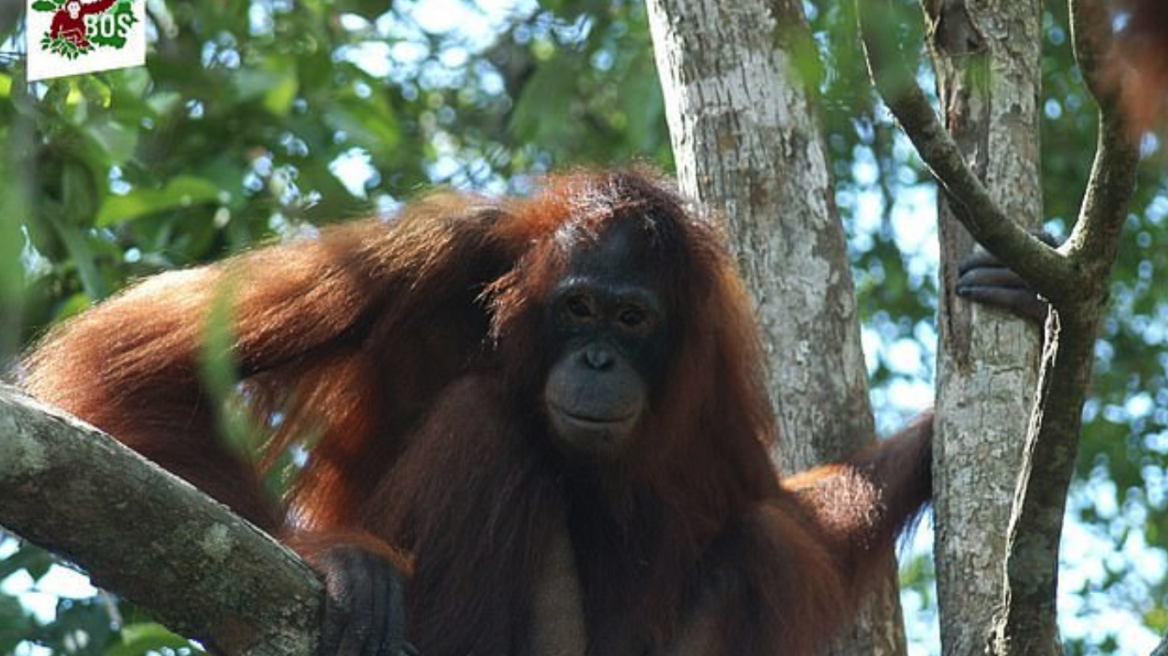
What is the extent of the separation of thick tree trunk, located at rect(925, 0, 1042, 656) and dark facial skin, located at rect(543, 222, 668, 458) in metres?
0.77

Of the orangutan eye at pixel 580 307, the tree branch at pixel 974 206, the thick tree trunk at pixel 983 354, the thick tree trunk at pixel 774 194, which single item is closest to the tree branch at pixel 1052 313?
the tree branch at pixel 974 206

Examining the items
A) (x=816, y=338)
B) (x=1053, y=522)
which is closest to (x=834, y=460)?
(x=816, y=338)

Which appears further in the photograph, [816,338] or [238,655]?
[816,338]

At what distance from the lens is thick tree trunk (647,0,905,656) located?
200 inches

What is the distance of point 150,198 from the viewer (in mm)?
5211

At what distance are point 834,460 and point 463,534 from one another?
1.28m

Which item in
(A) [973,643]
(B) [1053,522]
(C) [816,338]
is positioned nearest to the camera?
(B) [1053,522]

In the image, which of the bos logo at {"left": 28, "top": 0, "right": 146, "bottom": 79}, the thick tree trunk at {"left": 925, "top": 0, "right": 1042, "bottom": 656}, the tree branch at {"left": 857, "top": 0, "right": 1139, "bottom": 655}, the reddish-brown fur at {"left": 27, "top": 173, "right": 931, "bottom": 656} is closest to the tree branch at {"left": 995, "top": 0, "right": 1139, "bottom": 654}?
the tree branch at {"left": 857, "top": 0, "right": 1139, "bottom": 655}

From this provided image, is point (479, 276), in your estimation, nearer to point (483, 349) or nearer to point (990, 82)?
point (483, 349)

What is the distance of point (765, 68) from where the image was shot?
5109 millimetres

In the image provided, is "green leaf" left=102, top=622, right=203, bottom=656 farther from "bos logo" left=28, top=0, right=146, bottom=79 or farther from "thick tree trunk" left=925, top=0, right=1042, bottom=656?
"thick tree trunk" left=925, top=0, right=1042, bottom=656

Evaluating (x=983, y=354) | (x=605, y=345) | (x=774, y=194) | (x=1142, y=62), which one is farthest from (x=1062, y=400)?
(x=774, y=194)

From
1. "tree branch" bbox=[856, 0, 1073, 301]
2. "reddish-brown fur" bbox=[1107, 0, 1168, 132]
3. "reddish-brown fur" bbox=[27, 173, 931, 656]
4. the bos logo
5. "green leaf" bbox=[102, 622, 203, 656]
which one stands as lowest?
"green leaf" bbox=[102, 622, 203, 656]

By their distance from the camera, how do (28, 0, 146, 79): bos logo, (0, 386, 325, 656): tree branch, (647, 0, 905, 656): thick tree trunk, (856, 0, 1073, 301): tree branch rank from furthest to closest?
(647, 0, 905, 656): thick tree trunk
(28, 0, 146, 79): bos logo
(856, 0, 1073, 301): tree branch
(0, 386, 325, 656): tree branch
